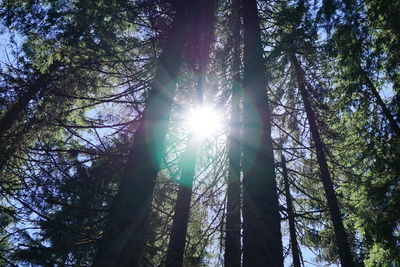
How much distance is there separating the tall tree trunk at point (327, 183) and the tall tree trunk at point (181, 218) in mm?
3577

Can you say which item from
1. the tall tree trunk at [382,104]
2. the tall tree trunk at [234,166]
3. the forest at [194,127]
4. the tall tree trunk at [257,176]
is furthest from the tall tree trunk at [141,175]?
the tall tree trunk at [382,104]

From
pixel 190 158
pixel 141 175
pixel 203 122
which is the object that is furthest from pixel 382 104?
pixel 141 175

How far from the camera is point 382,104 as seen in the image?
10.3 meters

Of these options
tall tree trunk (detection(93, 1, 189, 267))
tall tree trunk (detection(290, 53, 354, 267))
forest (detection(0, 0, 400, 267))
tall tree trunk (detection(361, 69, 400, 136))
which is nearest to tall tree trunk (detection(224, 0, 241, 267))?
forest (detection(0, 0, 400, 267))

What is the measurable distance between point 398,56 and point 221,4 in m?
5.80

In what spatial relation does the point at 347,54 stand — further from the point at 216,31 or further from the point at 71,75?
the point at 71,75

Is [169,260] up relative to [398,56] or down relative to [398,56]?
down

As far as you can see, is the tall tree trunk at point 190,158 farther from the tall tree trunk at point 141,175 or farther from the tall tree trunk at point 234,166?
the tall tree trunk at point 234,166

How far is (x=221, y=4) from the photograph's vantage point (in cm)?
857

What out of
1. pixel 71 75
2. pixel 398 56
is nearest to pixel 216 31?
pixel 71 75

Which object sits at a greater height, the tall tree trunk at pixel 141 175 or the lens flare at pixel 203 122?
the lens flare at pixel 203 122

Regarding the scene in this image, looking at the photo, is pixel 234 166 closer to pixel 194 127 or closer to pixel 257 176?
pixel 194 127

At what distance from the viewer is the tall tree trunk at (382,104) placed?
9600mm

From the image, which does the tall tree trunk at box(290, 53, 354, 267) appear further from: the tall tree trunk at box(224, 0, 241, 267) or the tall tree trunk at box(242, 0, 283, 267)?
the tall tree trunk at box(242, 0, 283, 267)
